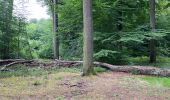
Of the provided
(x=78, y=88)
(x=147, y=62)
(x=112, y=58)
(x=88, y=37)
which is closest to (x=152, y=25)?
(x=147, y=62)

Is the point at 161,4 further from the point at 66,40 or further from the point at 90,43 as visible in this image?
the point at 90,43

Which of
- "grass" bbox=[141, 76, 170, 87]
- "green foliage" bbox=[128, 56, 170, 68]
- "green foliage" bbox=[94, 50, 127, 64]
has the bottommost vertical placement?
"grass" bbox=[141, 76, 170, 87]

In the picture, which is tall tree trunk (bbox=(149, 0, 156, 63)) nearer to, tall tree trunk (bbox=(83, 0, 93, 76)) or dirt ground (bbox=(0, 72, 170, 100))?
tall tree trunk (bbox=(83, 0, 93, 76))

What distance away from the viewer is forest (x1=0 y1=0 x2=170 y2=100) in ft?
31.7

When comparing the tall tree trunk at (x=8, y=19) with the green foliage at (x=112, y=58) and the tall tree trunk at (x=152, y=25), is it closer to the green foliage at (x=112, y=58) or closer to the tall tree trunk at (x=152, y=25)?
the green foliage at (x=112, y=58)

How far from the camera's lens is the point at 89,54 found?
41.5 feet

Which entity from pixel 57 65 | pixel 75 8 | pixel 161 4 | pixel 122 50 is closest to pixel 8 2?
pixel 75 8

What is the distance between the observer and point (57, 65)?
15.9m

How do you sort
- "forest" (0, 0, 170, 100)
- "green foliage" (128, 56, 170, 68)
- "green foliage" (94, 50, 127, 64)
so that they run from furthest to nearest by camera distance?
1. "green foliage" (128, 56, 170, 68)
2. "green foliage" (94, 50, 127, 64)
3. "forest" (0, 0, 170, 100)

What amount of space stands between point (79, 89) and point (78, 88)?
0.20 metres

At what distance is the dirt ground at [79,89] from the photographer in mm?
8633

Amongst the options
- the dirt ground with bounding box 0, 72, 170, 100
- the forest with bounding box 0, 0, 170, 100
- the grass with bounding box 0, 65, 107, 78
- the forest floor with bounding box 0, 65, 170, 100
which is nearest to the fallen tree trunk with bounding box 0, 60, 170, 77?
the forest with bounding box 0, 0, 170, 100

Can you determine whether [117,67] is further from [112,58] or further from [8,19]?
[8,19]

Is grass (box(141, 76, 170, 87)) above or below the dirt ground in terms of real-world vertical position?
below
